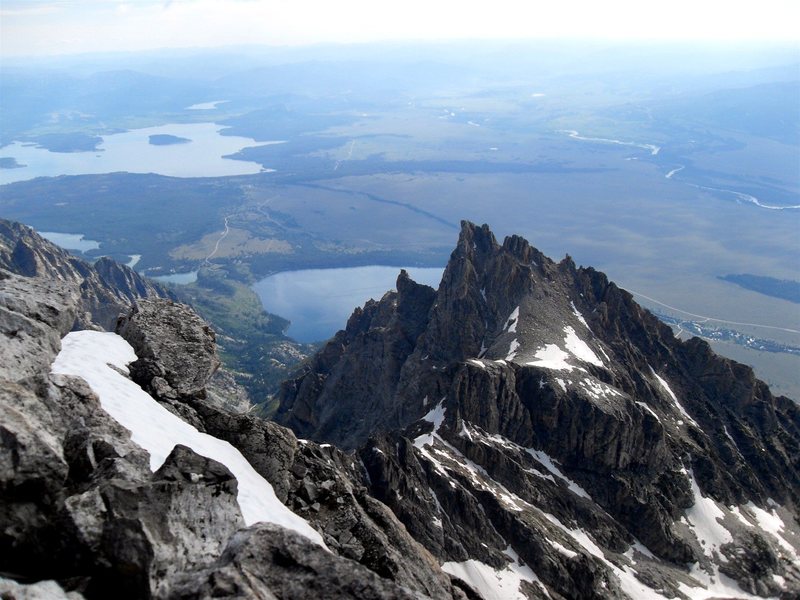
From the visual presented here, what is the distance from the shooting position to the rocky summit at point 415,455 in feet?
46.9

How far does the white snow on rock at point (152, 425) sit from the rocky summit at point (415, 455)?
0.45 feet

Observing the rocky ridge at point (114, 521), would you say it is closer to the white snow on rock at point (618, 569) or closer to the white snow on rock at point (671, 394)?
the white snow on rock at point (618, 569)

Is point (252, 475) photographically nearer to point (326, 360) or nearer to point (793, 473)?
point (793, 473)

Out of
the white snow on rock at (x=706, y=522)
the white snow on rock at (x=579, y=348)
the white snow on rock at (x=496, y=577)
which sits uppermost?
the white snow on rock at (x=579, y=348)

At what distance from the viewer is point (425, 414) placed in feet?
244

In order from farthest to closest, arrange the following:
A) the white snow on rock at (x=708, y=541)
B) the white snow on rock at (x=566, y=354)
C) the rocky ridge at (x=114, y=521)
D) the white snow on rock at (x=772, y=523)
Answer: the white snow on rock at (x=566, y=354) → the white snow on rock at (x=772, y=523) → the white snow on rock at (x=708, y=541) → the rocky ridge at (x=114, y=521)

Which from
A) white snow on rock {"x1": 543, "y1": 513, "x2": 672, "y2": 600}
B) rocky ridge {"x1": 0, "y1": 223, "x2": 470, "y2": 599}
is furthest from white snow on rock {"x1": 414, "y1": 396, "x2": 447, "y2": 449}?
rocky ridge {"x1": 0, "y1": 223, "x2": 470, "y2": 599}

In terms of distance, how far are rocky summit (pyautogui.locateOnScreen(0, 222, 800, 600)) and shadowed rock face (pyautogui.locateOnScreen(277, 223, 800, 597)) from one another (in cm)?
27

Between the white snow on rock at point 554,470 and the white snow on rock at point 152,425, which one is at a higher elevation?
the white snow on rock at point 152,425

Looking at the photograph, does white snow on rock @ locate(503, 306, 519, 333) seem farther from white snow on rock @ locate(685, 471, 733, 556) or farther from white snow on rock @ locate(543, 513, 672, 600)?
white snow on rock @ locate(543, 513, 672, 600)

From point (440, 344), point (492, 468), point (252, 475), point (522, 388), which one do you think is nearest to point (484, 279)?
point (440, 344)

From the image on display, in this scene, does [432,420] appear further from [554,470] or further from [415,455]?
[554,470]

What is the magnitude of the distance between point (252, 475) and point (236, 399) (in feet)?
468

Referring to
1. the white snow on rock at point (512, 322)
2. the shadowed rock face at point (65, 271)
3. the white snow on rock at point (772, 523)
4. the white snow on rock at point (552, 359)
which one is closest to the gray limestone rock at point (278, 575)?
the white snow on rock at point (552, 359)
